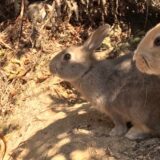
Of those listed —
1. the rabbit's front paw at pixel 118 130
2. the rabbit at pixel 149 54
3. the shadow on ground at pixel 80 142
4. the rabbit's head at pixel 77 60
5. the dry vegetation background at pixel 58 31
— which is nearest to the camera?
the rabbit at pixel 149 54

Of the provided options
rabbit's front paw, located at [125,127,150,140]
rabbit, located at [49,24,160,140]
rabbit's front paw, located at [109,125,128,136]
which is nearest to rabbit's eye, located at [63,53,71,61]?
rabbit, located at [49,24,160,140]

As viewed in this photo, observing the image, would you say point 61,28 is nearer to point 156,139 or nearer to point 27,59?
point 27,59

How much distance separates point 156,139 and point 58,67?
51.5 inches

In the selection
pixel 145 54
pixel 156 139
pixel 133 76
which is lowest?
pixel 156 139

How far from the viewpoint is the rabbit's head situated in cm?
560

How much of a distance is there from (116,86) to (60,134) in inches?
32.0

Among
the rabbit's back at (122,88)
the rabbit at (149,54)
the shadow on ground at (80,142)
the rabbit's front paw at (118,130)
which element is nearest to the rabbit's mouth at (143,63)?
the rabbit at (149,54)

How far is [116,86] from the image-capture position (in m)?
5.27

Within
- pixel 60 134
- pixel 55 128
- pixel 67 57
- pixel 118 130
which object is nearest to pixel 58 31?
pixel 67 57

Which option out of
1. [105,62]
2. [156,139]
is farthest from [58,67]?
[156,139]

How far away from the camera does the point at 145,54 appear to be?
4.40m

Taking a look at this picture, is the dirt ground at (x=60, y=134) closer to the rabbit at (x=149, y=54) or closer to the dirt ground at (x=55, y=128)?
the dirt ground at (x=55, y=128)

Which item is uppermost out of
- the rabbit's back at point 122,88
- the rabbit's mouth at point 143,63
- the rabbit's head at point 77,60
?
the rabbit's mouth at point 143,63

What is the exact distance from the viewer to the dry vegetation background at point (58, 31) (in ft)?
23.1
